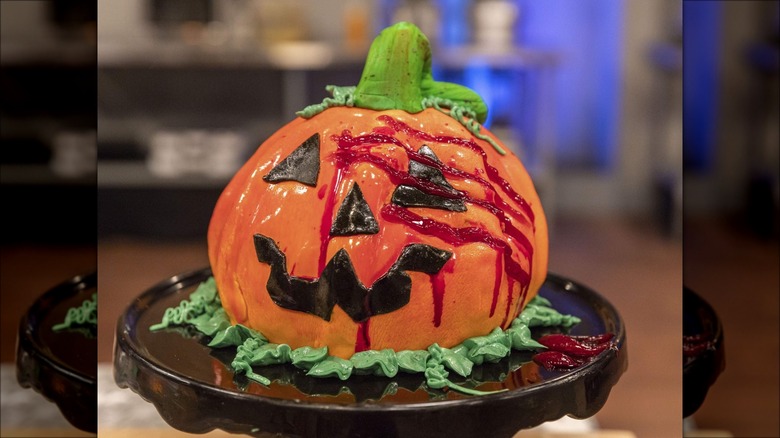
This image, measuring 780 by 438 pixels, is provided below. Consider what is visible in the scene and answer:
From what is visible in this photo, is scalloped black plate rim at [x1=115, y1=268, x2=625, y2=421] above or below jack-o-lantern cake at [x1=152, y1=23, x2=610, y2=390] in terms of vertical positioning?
below

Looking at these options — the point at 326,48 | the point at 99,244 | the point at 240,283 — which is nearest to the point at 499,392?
the point at 240,283

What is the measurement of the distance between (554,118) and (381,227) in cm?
303

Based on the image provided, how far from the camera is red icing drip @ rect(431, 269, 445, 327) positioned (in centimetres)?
82

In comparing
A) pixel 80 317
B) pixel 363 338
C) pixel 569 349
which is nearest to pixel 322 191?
pixel 363 338

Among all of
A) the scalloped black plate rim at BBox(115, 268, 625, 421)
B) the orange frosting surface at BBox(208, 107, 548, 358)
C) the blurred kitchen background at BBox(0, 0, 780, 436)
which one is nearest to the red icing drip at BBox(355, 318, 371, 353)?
the orange frosting surface at BBox(208, 107, 548, 358)

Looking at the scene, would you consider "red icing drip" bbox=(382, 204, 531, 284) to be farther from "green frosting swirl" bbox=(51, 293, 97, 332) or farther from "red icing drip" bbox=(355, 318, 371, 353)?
"green frosting swirl" bbox=(51, 293, 97, 332)

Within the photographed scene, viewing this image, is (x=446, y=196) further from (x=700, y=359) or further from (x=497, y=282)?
(x=700, y=359)

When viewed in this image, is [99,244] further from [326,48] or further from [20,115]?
[326,48]

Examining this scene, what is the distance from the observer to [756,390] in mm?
1369

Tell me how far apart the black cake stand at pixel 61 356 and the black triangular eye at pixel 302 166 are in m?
0.28

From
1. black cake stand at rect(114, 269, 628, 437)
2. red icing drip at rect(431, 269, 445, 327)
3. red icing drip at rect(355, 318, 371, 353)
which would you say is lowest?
black cake stand at rect(114, 269, 628, 437)

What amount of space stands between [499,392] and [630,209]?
132 inches

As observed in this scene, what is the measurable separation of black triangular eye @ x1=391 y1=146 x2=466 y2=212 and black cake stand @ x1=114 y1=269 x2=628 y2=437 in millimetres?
151

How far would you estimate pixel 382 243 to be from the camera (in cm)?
82
